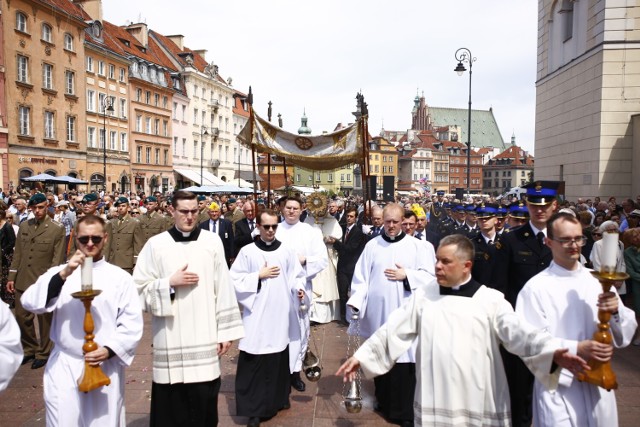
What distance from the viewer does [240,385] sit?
5.31 metres

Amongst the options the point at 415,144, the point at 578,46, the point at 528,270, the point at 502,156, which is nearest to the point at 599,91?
the point at 578,46

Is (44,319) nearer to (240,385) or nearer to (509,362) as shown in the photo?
(240,385)

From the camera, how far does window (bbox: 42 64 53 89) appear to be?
110 ft

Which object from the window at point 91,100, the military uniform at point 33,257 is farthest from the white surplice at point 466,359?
the window at point 91,100

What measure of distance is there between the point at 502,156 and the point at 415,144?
23.2m

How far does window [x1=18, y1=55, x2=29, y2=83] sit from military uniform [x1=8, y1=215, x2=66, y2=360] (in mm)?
29299

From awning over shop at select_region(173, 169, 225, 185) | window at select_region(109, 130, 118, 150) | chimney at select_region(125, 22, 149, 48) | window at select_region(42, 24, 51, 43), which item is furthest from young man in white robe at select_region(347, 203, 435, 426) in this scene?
chimney at select_region(125, 22, 149, 48)

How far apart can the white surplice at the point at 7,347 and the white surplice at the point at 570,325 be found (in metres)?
3.17

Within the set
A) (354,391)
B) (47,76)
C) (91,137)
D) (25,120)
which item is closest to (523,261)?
(354,391)

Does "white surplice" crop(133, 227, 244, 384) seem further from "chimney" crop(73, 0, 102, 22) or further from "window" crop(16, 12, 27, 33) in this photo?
"chimney" crop(73, 0, 102, 22)

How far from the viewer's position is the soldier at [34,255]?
22.9ft

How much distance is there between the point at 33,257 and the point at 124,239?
342 centimetres

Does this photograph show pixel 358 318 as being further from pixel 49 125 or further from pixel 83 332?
pixel 49 125

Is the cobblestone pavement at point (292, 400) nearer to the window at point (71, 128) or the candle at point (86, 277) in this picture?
the candle at point (86, 277)
